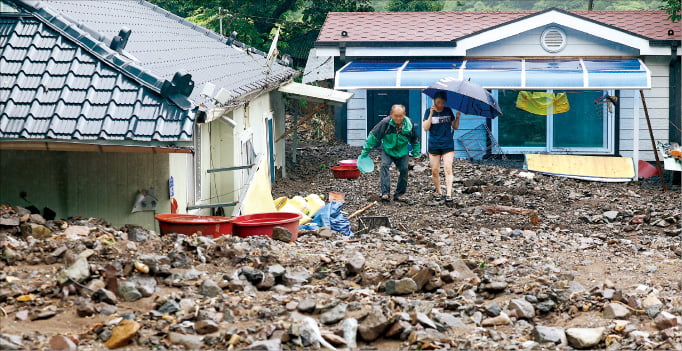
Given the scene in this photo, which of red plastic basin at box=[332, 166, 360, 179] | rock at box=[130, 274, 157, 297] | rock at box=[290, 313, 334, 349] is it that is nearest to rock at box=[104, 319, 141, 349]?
rock at box=[130, 274, 157, 297]

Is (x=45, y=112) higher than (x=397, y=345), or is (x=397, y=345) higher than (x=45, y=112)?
(x=45, y=112)

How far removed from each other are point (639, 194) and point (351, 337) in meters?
11.8

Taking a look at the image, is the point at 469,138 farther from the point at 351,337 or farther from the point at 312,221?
the point at 351,337

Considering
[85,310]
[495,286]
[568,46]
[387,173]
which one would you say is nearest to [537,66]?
[568,46]

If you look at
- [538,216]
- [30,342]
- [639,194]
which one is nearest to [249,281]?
[30,342]

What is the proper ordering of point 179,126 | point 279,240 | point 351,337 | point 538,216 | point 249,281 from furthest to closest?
point 538,216 → point 279,240 → point 179,126 → point 249,281 → point 351,337

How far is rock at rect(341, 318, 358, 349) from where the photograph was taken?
649 cm

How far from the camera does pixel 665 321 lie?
6.91 meters

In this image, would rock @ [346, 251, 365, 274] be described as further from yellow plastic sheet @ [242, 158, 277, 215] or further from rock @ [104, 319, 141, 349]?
yellow plastic sheet @ [242, 158, 277, 215]

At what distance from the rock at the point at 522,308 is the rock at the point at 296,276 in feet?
5.84

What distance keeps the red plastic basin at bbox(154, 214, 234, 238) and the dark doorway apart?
40.8 ft

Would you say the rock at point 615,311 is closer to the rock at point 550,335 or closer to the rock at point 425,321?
the rock at point 550,335

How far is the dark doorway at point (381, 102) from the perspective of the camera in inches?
873

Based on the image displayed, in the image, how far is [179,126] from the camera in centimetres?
932
